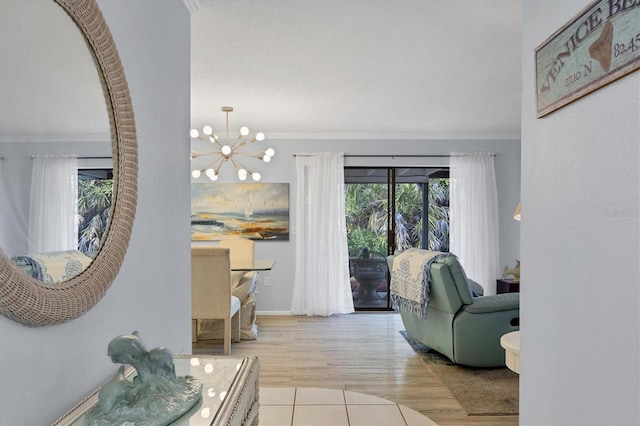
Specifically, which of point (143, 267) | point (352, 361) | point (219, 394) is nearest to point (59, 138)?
point (143, 267)

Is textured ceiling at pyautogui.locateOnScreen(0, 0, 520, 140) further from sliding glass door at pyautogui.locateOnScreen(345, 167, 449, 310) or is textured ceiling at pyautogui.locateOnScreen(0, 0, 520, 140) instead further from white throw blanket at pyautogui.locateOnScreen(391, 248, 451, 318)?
white throw blanket at pyautogui.locateOnScreen(391, 248, 451, 318)

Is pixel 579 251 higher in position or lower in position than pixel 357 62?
lower

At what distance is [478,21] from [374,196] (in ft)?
11.7

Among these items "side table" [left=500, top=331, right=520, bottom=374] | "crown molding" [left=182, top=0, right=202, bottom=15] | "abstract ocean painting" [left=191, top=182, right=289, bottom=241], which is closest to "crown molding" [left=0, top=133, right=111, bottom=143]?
"crown molding" [left=182, top=0, right=202, bottom=15]

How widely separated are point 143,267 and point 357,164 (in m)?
4.43

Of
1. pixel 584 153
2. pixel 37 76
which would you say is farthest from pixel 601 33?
pixel 37 76

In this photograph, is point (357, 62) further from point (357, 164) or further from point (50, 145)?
point (357, 164)

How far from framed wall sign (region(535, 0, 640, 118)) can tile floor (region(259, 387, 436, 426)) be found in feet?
6.84

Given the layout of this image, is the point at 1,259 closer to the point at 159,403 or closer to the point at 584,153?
the point at 159,403

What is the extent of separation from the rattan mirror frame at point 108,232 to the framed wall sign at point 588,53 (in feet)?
4.41

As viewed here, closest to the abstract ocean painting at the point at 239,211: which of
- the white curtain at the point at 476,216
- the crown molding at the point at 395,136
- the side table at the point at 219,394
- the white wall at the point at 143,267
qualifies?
the crown molding at the point at 395,136

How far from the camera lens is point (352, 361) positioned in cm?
378

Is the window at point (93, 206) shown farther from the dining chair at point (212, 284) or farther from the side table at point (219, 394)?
the dining chair at point (212, 284)

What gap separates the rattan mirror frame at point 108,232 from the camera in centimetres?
88
